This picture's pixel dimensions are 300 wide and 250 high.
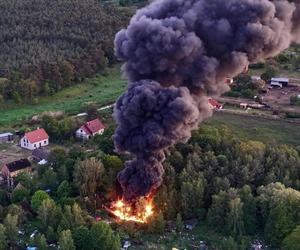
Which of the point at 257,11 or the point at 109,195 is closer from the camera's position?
the point at 257,11

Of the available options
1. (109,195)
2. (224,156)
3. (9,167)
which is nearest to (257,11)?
(224,156)

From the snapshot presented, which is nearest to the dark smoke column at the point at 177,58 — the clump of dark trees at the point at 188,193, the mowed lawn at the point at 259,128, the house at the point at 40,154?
the clump of dark trees at the point at 188,193

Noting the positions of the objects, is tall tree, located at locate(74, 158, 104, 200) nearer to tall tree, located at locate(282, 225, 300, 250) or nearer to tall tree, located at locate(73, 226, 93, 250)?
tall tree, located at locate(73, 226, 93, 250)

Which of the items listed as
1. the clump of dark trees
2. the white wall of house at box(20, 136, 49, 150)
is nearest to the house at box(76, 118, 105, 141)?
the white wall of house at box(20, 136, 49, 150)

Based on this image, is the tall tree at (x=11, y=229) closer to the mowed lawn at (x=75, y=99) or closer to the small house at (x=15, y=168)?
the small house at (x=15, y=168)

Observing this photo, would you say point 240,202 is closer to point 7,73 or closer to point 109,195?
point 109,195
